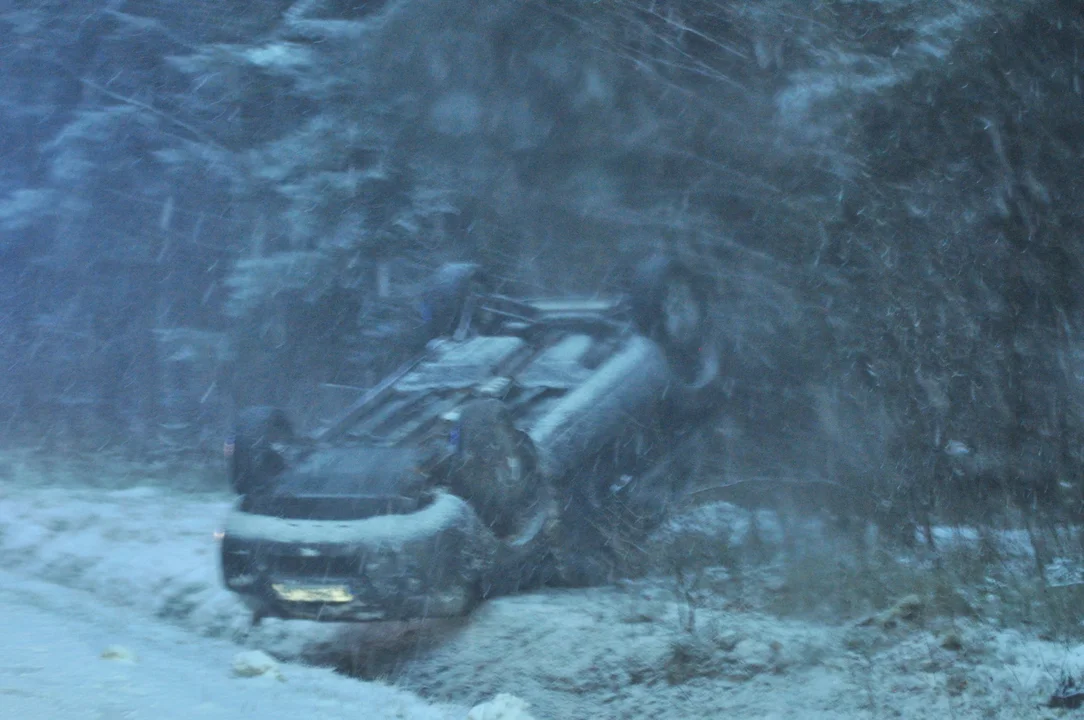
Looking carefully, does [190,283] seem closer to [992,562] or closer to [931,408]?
[931,408]

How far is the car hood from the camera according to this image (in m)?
6.26

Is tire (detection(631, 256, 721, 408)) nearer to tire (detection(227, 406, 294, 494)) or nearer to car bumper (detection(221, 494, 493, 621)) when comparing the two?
car bumper (detection(221, 494, 493, 621))

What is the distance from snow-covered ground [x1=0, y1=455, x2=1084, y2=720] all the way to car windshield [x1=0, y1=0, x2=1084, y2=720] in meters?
0.03

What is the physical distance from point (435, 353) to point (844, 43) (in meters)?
4.09

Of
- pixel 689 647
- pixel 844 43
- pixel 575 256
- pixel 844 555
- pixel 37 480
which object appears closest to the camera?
pixel 689 647

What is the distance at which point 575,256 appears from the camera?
1320cm

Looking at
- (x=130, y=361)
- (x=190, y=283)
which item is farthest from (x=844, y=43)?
(x=130, y=361)

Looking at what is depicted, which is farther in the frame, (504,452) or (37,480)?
(37,480)

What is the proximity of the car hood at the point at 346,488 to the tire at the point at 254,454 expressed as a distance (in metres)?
0.09

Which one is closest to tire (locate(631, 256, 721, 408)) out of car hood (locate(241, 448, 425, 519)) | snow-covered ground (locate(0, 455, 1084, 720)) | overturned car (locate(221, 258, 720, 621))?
overturned car (locate(221, 258, 720, 621))

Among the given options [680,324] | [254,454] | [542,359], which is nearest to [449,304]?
[542,359]

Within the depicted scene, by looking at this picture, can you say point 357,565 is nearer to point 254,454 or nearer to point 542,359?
point 254,454

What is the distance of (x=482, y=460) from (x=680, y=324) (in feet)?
9.40

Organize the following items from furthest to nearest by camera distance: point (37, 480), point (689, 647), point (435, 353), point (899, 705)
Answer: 1. point (37, 480)
2. point (435, 353)
3. point (689, 647)
4. point (899, 705)
